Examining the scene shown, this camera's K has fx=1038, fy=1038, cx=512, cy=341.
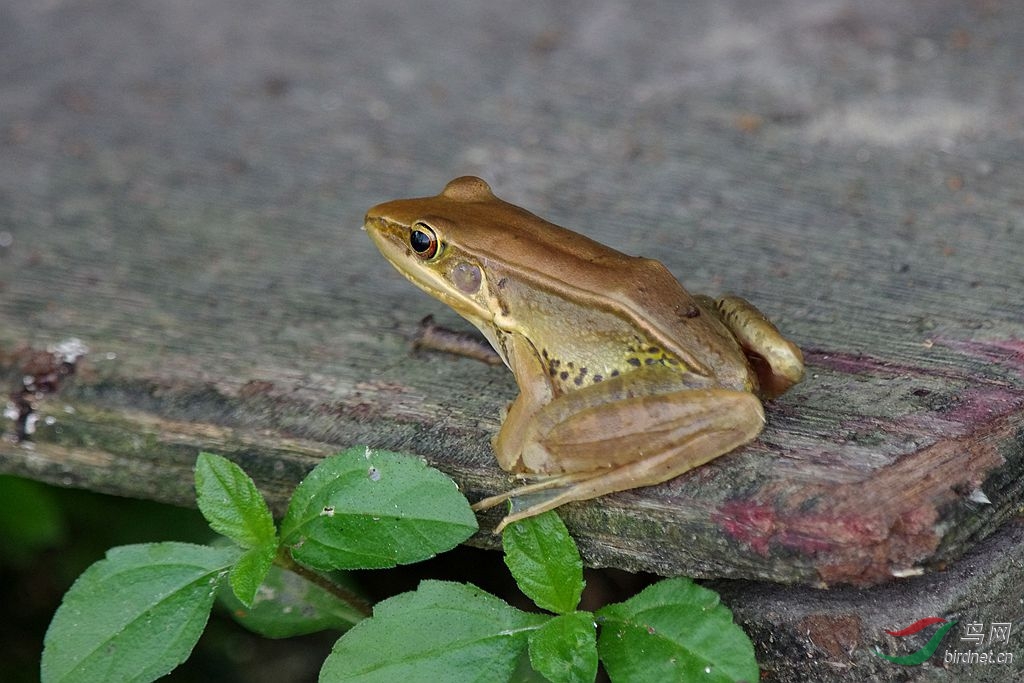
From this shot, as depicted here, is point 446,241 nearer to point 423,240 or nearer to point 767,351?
point 423,240

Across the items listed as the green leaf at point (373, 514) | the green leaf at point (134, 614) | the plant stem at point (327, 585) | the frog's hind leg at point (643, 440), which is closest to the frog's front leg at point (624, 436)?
the frog's hind leg at point (643, 440)

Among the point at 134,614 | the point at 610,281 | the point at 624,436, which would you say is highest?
the point at 610,281

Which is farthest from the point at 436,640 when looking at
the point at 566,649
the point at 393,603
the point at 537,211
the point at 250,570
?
the point at 537,211

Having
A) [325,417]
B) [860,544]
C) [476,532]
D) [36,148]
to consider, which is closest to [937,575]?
[860,544]

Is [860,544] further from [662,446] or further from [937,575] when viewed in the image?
[662,446]

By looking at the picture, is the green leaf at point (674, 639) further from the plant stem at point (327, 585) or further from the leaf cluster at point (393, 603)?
the plant stem at point (327, 585)

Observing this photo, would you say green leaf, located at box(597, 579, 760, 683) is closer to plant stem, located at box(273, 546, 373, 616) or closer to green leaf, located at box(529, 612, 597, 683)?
green leaf, located at box(529, 612, 597, 683)

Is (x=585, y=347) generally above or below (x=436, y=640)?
above

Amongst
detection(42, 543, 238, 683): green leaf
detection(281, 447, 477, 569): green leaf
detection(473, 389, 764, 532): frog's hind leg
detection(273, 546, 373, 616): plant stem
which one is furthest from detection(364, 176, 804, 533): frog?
detection(42, 543, 238, 683): green leaf
